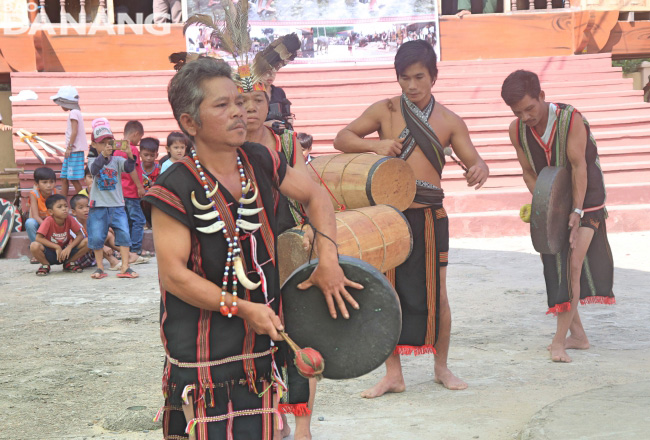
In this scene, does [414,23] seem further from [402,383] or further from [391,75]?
[402,383]

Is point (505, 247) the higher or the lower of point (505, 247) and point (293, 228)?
the lower

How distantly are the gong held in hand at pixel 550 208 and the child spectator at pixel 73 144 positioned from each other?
22.2ft

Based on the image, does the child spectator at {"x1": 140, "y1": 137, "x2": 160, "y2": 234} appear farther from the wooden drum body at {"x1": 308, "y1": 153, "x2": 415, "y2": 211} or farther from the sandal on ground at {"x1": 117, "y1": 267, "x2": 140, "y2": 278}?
the wooden drum body at {"x1": 308, "y1": 153, "x2": 415, "y2": 211}

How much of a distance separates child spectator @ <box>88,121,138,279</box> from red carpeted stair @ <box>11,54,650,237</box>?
11.4ft

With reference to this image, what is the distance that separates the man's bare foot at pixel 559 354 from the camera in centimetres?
487

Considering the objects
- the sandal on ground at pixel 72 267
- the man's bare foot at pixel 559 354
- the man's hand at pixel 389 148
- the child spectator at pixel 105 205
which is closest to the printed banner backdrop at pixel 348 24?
the child spectator at pixel 105 205

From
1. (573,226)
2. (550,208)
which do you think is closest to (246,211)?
(550,208)

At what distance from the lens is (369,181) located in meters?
4.23

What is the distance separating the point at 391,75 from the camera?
45.5 ft

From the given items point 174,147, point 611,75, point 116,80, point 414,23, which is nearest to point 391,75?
point 414,23

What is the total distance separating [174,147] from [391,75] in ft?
20.4

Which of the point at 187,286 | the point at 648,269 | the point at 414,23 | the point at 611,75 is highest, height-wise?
→ the point at 414,23

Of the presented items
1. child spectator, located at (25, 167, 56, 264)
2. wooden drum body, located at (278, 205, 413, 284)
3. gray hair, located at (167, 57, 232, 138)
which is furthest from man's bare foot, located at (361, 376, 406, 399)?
child spectator, located at (25, 167, 56, 264)

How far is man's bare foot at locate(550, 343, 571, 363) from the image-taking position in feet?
16.0
